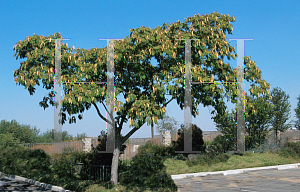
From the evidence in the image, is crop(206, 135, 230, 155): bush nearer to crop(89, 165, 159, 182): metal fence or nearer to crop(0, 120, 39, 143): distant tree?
crop(89, 165, 159, 182): metal fence

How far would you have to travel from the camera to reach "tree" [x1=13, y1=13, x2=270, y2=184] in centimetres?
1168

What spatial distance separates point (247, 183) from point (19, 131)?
36.2 m

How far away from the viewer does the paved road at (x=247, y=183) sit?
11.1 metres

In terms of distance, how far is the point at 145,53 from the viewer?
39.7 ft

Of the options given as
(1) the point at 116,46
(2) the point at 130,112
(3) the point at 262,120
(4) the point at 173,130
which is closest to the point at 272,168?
(3) the point at 262,120

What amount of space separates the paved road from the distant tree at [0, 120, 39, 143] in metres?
32.3

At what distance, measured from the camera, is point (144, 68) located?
42.3 ft

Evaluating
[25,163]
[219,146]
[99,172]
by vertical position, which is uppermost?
[219,146]

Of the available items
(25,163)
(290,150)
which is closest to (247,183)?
(290,150)

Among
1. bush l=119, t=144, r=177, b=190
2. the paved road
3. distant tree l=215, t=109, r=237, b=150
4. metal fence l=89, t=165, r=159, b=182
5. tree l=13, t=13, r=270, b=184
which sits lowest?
metal fence l=89, t=165, r=159, b=182

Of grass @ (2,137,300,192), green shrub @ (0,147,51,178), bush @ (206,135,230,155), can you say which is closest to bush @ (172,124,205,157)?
bush @ (206,135,230,155)

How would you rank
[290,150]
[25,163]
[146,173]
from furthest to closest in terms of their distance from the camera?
[290,150] < [25,163] < [146,173]

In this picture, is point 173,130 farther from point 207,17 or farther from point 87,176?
point 207,17

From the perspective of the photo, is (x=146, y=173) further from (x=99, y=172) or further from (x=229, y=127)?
(x=229, y=127)
